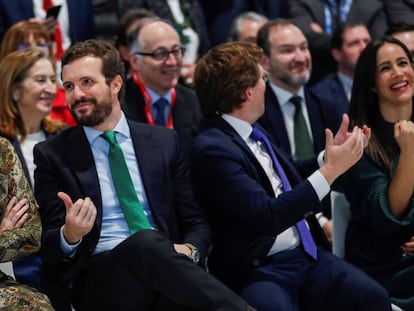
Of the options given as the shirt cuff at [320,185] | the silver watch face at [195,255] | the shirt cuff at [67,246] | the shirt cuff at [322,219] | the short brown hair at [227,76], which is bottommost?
the shirt cuff at [322,219]

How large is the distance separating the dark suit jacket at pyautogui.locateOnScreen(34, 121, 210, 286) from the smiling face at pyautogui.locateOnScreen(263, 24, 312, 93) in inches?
55.9

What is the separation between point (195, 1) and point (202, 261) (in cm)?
343

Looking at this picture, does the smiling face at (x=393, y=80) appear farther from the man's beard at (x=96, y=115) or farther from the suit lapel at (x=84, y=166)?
the suit lapel at (x=84, y=166)

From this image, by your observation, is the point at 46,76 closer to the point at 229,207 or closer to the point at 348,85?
the point at 229,207

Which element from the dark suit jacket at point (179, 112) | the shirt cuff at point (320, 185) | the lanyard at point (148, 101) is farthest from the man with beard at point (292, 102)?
the shirt cuff at point (320, 185)

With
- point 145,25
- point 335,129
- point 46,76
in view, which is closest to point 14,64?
point 46,76

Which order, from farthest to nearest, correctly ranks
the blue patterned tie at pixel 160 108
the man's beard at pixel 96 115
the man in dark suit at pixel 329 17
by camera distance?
the man in dark suit at pixel 329 17
the blue patterned tie at pixel 160 108
the man's beard at pixel 96 115

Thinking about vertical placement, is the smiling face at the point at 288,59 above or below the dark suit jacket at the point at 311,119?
above

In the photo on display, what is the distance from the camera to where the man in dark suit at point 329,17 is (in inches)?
249

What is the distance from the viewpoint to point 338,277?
3.63 meters

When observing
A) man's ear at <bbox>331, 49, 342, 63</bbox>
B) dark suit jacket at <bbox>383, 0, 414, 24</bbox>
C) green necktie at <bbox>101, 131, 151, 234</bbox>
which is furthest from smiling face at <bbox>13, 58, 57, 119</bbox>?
dark suit jacket at <bbox>383, 0, 414, 24</bbox>

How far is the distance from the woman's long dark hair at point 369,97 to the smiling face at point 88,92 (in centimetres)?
119

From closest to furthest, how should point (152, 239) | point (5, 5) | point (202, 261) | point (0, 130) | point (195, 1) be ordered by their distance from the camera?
point (152, 239) → point (202, 261) → point (0, 130) → point (5, 5) → point (195, 1)

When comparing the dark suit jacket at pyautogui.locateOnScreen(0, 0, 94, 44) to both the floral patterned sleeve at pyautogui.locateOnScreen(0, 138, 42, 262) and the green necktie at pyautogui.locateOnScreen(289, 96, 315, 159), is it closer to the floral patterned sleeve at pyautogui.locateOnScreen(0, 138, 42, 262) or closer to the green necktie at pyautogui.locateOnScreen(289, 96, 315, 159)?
the green necktie at pyautogui.locateOnScreen(289, 96, 315, 159)
